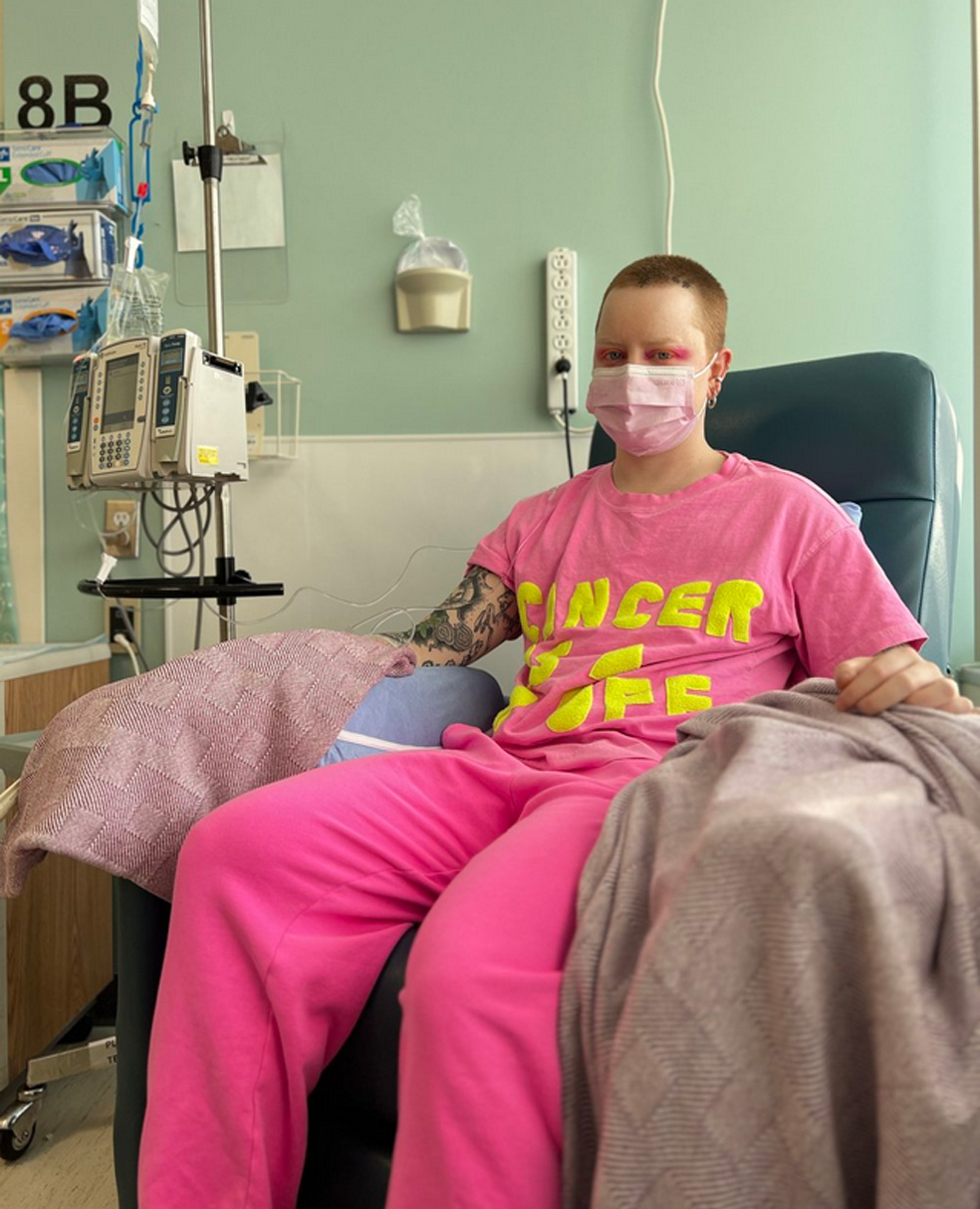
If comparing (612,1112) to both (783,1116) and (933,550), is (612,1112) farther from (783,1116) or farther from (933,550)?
(933,550)

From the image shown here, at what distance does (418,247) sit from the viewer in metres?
2.03

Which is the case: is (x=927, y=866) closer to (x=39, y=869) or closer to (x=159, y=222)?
(x=39, y=869)

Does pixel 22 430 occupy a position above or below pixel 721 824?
above

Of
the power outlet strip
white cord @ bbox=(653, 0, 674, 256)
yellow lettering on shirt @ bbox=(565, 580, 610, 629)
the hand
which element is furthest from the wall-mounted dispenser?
the hand

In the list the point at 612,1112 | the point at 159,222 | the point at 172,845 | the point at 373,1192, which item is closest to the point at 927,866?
the point at 612,1112

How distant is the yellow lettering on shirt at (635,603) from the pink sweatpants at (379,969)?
0.22 meters

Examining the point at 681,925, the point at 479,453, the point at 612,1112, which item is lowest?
the point at 612,1112

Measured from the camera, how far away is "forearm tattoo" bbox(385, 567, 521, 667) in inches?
56.1

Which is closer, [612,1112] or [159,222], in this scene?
[612,1112]

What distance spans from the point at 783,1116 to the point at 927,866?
0.59 feet

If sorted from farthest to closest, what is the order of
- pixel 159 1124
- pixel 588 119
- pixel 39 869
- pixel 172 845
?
pixel 588 119
pixel 39 869
pixel 172 845
pixel 159 1124

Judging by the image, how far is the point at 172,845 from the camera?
1.07 metres

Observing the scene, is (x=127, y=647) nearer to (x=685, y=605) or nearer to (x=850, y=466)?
(x=685, y=605)

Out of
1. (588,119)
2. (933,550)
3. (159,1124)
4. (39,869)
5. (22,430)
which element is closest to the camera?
(159,1124)
